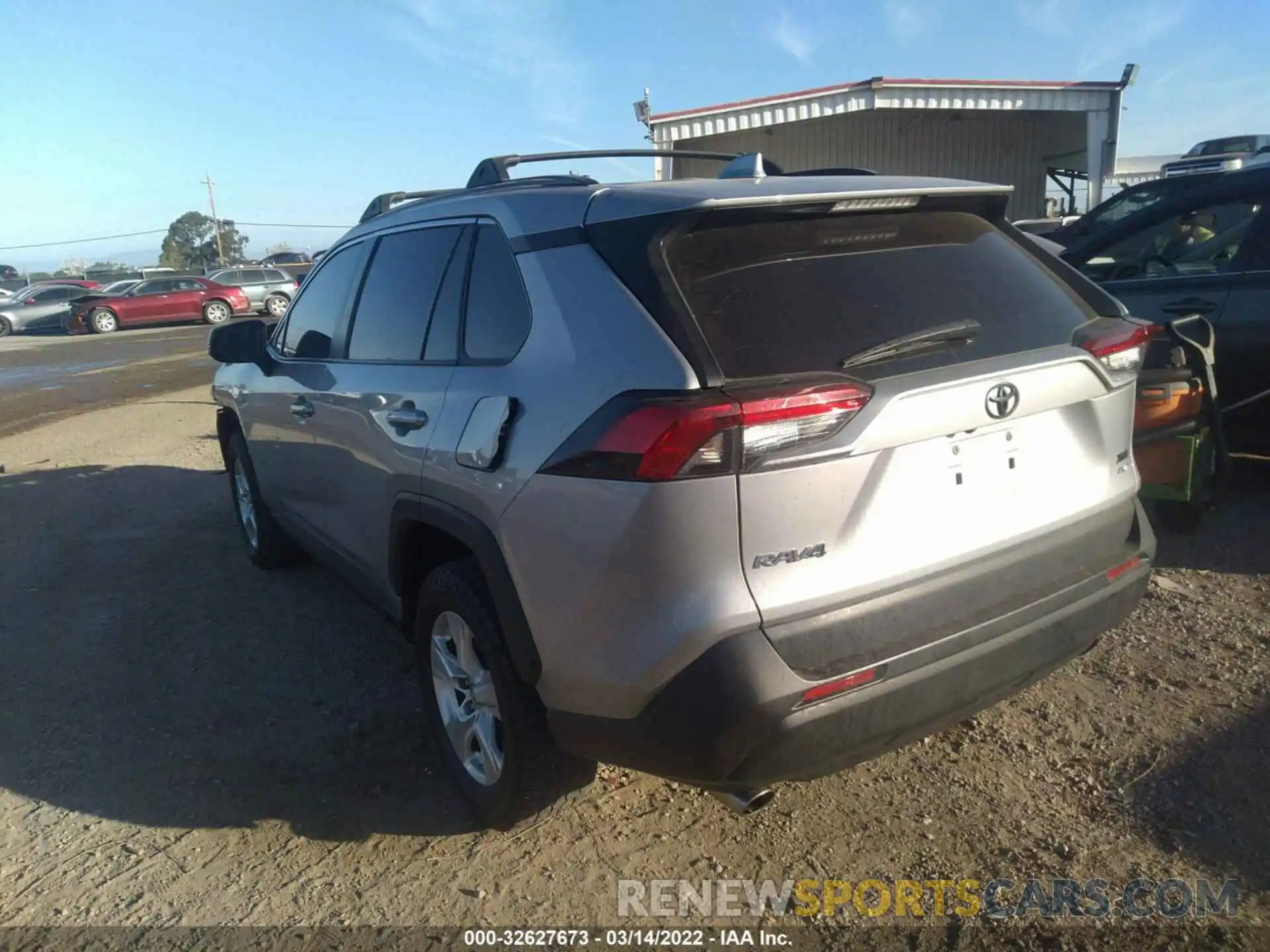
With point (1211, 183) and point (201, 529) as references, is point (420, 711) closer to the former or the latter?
point (201, 529)

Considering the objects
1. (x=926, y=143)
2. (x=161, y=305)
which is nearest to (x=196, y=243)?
(x=161, y=305)

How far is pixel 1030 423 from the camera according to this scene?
2.47 meters

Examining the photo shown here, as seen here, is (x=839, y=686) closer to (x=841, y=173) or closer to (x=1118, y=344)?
(x=1118, y=344)

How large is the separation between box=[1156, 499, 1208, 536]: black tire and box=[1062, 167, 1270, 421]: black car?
0.64m

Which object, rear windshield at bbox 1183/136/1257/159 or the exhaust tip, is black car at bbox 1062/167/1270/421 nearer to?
the exhaust tip

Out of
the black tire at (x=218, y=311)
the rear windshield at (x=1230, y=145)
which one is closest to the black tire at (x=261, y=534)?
the rear windshield at (x=1230, y=145)

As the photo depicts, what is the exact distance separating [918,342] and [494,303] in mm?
1213

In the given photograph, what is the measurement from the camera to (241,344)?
4.68 m

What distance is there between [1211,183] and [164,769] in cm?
601

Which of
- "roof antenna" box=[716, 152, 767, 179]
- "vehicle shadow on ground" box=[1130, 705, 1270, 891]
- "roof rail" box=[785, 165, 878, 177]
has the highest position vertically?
"roof antenna" box=[716, 152, 767, 179]

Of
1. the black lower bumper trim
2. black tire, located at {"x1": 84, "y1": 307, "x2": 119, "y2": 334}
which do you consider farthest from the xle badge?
black tire, located at {"x1": 84, "y1": 307, "x2": 119, "y2": 334}

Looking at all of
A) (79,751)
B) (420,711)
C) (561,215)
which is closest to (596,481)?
(561,215)

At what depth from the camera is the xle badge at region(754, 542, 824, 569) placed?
2.12 meters

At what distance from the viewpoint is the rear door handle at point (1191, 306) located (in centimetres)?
507
